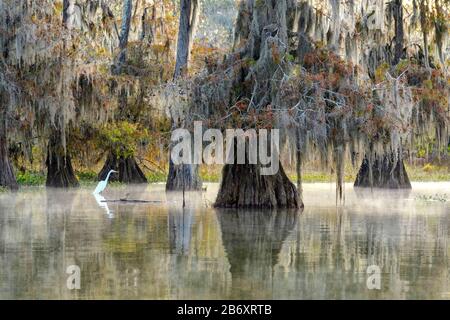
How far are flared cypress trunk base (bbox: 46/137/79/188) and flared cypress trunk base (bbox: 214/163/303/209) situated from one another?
1062 cm

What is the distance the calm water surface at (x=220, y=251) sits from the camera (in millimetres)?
8766

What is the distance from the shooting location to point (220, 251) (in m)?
11.8

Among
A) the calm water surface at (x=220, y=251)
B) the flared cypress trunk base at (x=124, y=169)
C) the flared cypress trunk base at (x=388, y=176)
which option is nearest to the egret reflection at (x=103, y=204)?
the calm water surface at (x=220, y=251)

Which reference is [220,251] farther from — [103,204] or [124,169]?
[124,169]

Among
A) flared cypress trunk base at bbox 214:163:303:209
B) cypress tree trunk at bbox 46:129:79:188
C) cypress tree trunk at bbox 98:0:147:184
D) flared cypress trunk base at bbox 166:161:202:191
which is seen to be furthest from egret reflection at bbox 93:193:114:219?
cypress tree trunk at bbox 98:0:147:184

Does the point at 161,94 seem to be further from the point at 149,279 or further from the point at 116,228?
the point at 149,279

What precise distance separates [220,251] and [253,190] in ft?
24.0

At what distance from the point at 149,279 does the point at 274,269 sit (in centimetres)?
150

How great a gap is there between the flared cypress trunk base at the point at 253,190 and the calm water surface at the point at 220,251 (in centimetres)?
59

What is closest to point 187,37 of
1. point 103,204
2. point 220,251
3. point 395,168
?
point 103,204

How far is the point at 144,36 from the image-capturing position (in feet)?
108

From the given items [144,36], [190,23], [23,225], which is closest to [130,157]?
[144,36]

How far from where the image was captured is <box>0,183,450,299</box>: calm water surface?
8766 mm

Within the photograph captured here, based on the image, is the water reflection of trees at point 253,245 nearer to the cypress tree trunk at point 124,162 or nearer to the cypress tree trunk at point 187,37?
the cypress tree trunk at point 187,37
